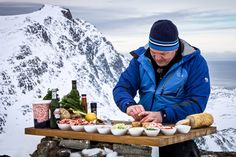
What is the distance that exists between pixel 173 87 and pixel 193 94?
163 millimetres

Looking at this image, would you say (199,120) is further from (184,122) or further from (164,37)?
(164,37)

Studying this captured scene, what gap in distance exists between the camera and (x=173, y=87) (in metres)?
3.61

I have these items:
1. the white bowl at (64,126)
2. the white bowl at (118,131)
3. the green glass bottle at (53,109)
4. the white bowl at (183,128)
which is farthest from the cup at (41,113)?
A: the white bowl at (183,128)

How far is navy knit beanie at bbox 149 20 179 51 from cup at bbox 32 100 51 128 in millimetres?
856

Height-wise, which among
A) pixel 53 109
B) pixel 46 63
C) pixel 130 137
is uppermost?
pixel 46 63

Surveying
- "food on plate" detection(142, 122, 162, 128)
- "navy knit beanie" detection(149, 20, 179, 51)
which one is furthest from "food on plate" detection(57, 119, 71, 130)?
"navy knit beanie" detection(149, 20, 179, 51)

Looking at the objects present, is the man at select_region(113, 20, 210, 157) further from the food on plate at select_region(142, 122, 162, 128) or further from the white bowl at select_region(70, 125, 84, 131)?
the white bowl at select_region(70, 125, 84, 131)

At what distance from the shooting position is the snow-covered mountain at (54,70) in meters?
5.87

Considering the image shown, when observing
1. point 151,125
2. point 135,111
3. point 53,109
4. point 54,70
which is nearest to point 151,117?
point 135,111

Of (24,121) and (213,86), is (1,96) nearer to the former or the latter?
(24,121)

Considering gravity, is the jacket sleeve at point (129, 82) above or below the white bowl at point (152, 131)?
above

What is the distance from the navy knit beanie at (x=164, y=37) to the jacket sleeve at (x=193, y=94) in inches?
9.8

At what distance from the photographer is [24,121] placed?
5871mm

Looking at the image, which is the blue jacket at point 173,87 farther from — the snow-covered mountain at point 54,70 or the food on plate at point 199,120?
the snow-covered mountain at point 54,70
